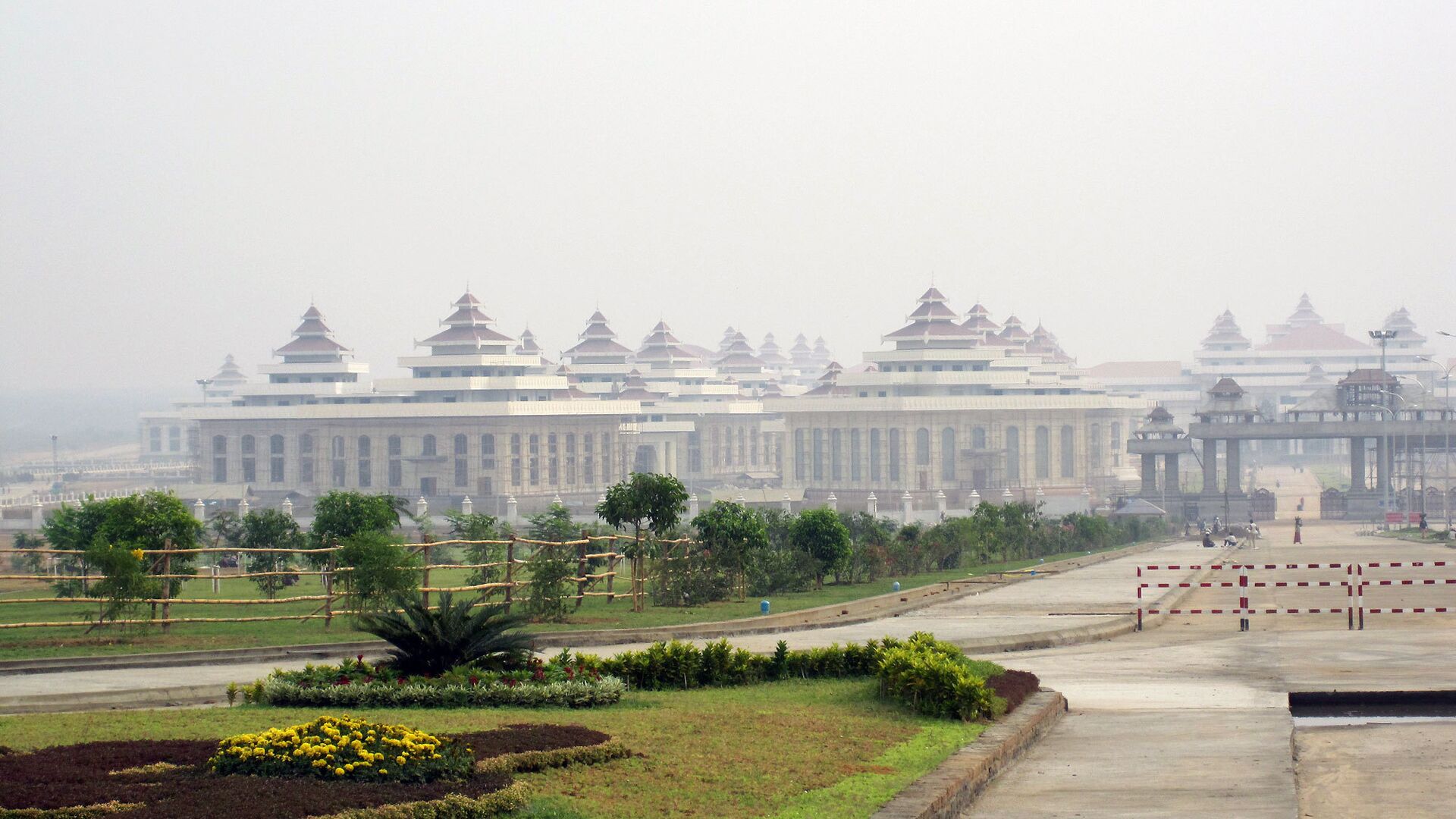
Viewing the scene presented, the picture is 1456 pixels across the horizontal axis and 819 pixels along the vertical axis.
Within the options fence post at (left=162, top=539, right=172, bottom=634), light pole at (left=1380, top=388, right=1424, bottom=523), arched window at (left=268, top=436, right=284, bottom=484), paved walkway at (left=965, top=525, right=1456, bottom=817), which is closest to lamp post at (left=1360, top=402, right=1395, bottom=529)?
light pole at (left=1380, top=388, right=1424, bottom=523)

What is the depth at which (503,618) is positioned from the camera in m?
16.0

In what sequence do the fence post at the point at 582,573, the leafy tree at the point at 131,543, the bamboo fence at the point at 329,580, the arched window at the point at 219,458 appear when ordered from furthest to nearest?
1. the arched window at the point at 219,458
2. the fence post at the point at 582,573
3. the bamboo fence at the point at 329,580
4. the leafy tree at the point at 131,543

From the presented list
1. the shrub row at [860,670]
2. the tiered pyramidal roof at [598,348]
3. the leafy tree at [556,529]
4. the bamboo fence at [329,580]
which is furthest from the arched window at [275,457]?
the shrub row at [860,670]

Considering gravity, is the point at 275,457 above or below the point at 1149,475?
above

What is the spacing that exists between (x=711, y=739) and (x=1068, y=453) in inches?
4528

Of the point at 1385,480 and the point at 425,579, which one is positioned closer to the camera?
the point at 425,579

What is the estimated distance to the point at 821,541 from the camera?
3762cm

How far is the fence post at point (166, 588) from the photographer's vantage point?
24.9 meters

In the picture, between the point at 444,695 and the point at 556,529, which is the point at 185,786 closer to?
the point at 444,695

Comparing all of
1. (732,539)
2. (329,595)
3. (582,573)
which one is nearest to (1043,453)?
(732,539)

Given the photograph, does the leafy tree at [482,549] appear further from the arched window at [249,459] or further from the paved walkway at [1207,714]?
the arched window at [249,459]

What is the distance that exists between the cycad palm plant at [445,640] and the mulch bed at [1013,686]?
14.0 ft

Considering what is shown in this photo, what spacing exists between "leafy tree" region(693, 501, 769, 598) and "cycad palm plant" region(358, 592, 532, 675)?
1716cm

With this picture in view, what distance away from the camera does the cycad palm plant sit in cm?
1552
